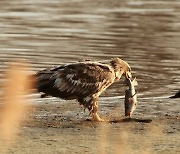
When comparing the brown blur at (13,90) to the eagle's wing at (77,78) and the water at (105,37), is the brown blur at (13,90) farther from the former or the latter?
the water at (105,37)

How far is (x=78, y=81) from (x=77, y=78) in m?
0.06

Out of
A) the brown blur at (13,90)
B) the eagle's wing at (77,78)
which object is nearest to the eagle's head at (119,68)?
the eagle's wing at (77,78)

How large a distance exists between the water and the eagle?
123 cm

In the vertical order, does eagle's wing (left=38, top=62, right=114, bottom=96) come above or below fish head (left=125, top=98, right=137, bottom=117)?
above

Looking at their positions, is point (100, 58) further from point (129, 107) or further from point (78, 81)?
point (78, 81)

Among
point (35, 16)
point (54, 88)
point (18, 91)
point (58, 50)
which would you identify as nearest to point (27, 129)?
point (54, 88)

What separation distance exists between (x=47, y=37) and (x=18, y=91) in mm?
15451

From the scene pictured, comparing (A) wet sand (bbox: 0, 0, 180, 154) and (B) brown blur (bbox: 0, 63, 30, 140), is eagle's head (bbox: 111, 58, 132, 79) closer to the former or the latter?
(A) wet sand (bbox: 0, 0, 180, 154)

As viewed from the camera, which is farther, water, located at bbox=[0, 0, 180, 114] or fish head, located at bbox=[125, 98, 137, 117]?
water, located at bbox=[0, 0, 180, 114]

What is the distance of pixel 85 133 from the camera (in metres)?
9.17

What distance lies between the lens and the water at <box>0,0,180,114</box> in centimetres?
1370

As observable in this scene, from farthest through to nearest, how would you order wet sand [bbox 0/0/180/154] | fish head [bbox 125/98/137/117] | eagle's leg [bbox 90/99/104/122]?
fish head [bbox 125/98/137/117], eagle's leg [bbox 90/99/104/122], wet sand [bbox 0/0/180/154]

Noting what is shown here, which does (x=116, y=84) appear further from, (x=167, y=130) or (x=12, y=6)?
(x=12, y=6)

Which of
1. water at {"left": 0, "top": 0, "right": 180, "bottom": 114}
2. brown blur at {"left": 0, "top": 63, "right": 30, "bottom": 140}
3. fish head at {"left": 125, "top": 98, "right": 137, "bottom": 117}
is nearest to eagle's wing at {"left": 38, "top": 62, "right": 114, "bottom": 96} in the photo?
fish head at {"left": 125, "top": 98, "right": 137, "bottom": 117}
